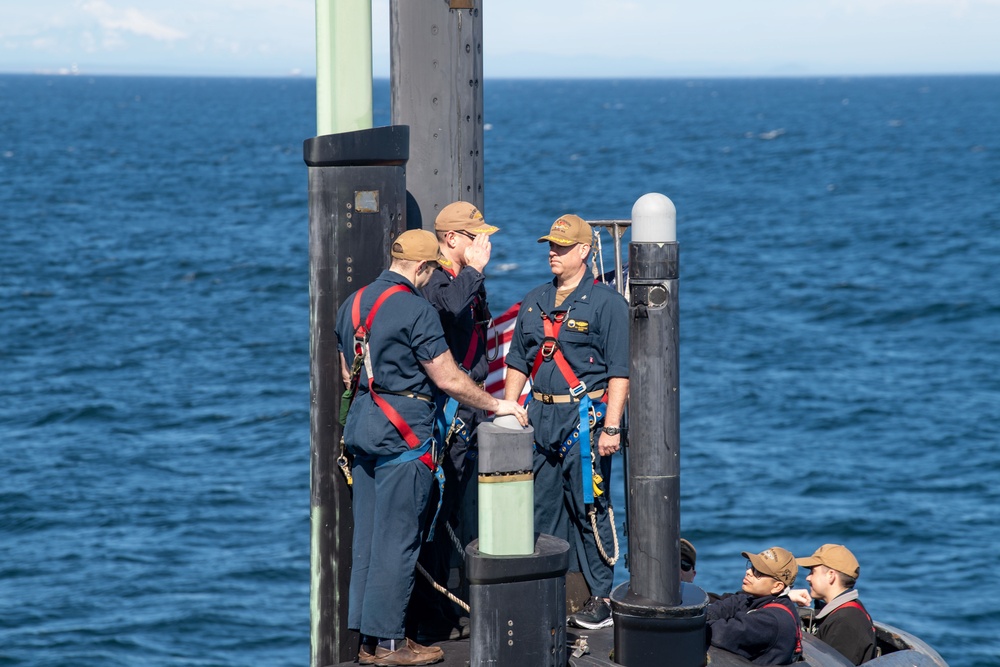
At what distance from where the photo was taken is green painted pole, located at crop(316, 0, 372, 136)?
7.47 m

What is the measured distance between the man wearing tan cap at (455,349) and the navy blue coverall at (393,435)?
50 centimetres

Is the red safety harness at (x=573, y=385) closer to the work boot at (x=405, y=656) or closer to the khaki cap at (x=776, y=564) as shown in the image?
the khaki cap at (x=776, y=564)

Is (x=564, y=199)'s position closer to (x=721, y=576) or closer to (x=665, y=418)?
(x=721, y=576)

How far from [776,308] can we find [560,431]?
31.3 m

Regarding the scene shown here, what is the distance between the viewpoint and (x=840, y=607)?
27.6 feet

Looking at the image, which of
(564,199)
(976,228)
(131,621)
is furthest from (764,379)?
(564,199)

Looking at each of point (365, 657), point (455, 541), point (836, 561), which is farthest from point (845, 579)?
point (365, 657)

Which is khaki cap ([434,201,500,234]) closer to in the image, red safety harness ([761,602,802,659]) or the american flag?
the american flag

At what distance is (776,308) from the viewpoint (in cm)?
3850

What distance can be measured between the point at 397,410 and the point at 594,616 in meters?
1.90

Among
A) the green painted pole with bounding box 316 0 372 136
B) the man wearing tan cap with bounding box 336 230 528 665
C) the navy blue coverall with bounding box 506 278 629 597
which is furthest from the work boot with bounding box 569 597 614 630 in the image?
the green painted pole with bounding box 316 0 372 136

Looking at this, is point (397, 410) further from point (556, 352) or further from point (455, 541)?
point (556, 352)

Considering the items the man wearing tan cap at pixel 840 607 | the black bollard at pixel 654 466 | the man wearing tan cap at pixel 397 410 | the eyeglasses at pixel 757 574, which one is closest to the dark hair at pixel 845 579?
the man wearing tan cap at pixel 840 607

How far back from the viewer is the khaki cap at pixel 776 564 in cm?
789
